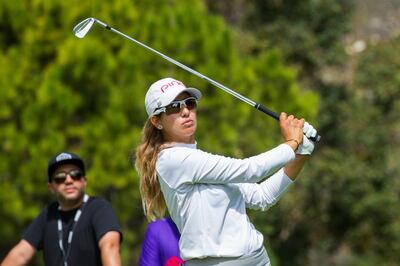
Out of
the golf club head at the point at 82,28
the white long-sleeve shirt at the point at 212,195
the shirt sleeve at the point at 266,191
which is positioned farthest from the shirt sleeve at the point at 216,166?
the golf club head at the point at 82,28

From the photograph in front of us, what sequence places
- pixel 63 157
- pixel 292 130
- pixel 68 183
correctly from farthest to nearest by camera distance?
pixel 63 157, pixel 68 183, pixel 292 130

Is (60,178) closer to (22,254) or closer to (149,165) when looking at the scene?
(22,254)

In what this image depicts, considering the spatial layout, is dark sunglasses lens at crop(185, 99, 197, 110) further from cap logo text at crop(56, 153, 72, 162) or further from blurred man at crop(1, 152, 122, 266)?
cap logo text at crop(56, 153, 72, 162)

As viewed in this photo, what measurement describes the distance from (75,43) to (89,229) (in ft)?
54.1

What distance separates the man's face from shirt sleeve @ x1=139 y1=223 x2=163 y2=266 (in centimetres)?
54

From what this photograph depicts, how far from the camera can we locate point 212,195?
462cm

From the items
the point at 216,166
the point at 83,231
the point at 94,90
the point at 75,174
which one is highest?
the point at 94,90

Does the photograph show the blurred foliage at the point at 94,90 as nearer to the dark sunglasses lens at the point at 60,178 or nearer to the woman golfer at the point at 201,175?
the dark sunglasses lens at the point at 60,178

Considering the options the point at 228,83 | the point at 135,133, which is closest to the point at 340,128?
the point at 228,83

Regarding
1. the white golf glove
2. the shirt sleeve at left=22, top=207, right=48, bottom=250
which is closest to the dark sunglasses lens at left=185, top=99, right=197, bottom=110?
the white golf glove

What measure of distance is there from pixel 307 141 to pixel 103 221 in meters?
1.64

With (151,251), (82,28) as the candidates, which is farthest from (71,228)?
(82,28)

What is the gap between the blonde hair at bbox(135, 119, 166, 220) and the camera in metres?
4.88

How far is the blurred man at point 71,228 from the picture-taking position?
6.09 metres
